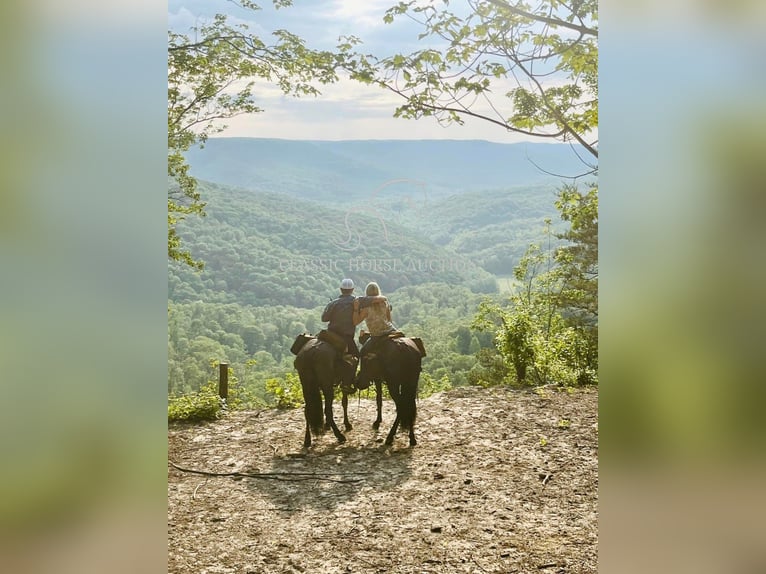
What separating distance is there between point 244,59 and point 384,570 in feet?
14.7

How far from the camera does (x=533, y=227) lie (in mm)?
6645

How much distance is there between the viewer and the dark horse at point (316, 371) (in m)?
5.00

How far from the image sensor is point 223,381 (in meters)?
6.27

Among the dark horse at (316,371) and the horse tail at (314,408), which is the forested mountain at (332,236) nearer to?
the dark horse at (316,371)

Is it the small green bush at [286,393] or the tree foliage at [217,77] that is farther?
the small green bush at [286,393]

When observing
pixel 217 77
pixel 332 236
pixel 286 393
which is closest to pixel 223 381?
pixel 286 393

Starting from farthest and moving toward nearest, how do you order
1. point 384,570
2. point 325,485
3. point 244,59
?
point 244,59 → point 325,485 → point 384,570

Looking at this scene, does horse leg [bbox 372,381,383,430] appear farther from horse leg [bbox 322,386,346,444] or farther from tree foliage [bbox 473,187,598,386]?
tree foliage [bbox 473,187,598,386]

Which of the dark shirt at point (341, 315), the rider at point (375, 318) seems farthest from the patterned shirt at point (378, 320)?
the dark shirt at point (341, 315)

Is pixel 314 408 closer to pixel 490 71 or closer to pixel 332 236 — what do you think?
pixel 332 236

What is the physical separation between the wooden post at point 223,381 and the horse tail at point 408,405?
1.94m
